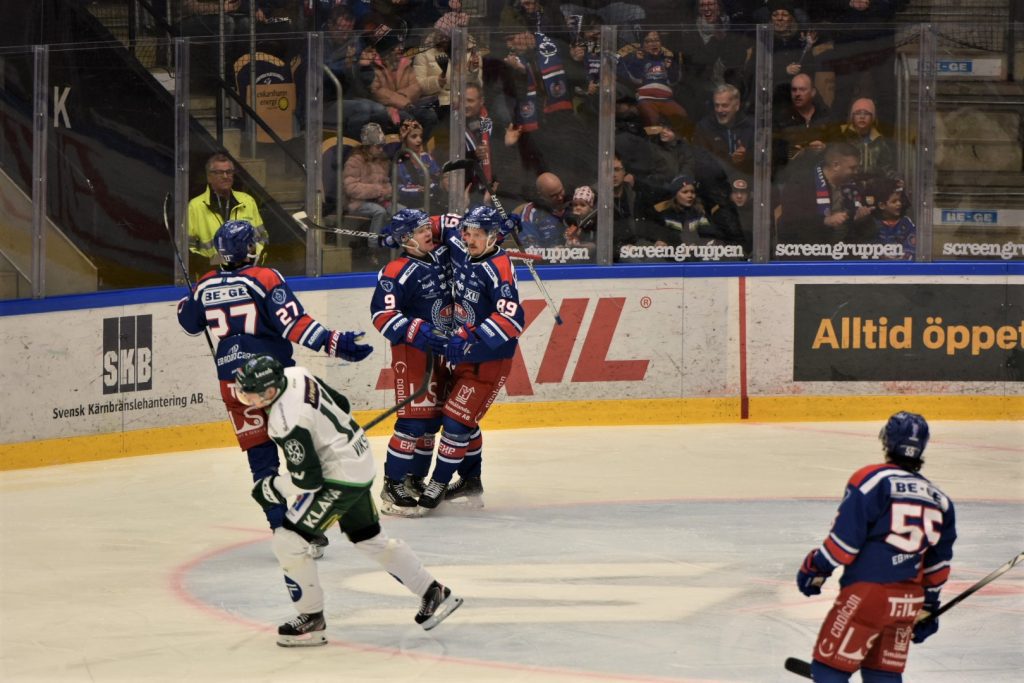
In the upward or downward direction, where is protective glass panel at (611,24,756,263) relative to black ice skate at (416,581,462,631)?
upward

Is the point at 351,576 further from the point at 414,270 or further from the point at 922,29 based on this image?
the point at 922,29

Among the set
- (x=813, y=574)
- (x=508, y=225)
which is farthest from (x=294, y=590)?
(x=508, y=225)

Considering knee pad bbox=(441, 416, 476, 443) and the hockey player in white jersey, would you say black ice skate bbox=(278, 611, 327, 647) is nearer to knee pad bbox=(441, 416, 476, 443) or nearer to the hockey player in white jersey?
the hockey player in white jersey

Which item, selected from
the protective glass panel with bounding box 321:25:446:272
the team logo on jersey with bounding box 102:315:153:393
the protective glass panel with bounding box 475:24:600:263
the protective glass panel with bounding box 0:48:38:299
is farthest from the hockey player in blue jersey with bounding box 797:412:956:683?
the protective glass panel with bounding box 475:24:600:263

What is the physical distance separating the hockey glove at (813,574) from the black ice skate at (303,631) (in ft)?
6.72

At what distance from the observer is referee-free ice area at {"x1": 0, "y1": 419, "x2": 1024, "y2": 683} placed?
6.14 metres

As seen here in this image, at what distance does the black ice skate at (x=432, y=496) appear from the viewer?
28.2 feet

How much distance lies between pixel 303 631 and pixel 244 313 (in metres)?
1.60

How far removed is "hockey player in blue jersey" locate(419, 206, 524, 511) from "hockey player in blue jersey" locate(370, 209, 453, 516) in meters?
0.07

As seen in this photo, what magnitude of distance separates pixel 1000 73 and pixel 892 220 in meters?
1.30

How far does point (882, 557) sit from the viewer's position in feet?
16.2

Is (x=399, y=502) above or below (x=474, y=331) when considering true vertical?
below

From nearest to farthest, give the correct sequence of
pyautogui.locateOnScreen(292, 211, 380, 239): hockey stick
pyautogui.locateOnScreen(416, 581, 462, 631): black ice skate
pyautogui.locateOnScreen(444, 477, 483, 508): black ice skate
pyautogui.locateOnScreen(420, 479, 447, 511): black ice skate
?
pyautogui.locateOnScreen(416, 581, 462, 631): black ice skate → pyautogui.locateOnScreen(420, 479, 447, 511): black ice skate → pyautogui.locateOnScreen(444, 477, 483, 508): black ice skate → pyautogui.locateOnScreen(292, 211, 380, 239): hockey stick

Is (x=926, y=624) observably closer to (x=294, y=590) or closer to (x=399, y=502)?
(x=294, y=590)
